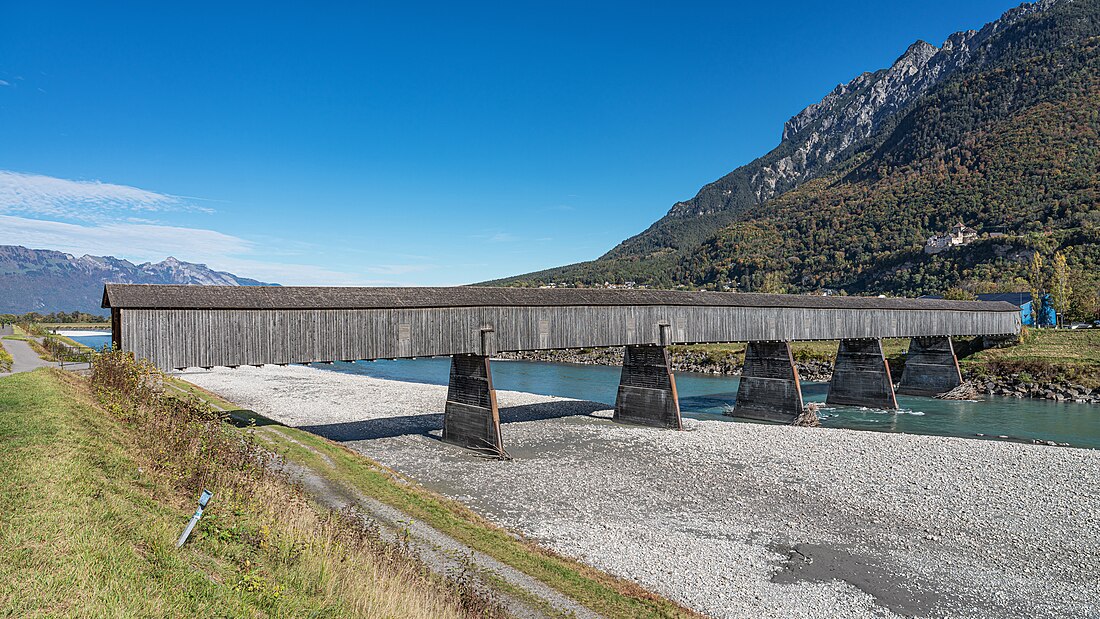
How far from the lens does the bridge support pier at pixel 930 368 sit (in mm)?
45062

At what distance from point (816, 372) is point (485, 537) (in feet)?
159

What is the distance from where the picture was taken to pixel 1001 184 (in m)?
104

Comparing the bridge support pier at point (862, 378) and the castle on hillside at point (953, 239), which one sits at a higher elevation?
the castle on hillside at point (953, 239)

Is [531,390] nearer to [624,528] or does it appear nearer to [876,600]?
[624,528]

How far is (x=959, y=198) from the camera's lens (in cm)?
Result: 10831

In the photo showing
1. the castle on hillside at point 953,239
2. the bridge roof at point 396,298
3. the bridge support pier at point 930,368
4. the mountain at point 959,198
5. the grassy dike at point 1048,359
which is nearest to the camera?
the bridge roof at point 396,298

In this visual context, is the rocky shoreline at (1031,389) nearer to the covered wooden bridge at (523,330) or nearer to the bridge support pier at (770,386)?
the covered wooden bridge at (523,330)

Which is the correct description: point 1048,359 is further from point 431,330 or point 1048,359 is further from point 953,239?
point 953,239

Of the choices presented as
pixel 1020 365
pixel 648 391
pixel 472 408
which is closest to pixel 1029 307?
pixel 1020 365

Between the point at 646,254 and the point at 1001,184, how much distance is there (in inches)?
3267

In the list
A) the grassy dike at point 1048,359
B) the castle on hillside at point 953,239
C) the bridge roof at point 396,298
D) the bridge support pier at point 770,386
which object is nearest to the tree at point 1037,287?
the grassy dike at point 1048,359

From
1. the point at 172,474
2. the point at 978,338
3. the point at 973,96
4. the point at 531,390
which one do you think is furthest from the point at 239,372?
the point at 973,96

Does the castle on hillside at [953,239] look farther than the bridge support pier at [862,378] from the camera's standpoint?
Yes

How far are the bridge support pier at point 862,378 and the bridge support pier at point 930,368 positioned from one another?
27.6 feet
